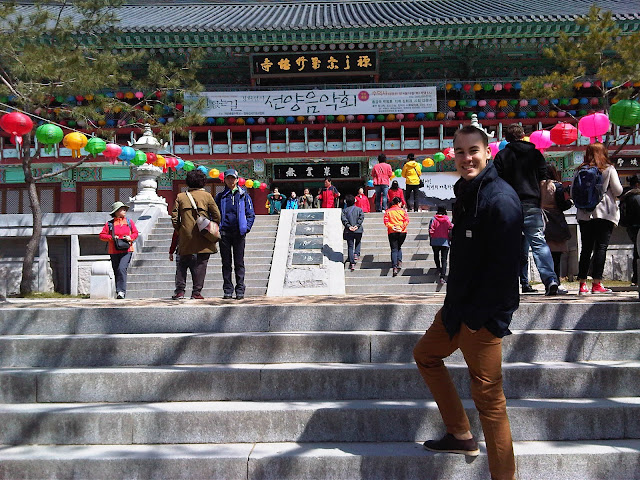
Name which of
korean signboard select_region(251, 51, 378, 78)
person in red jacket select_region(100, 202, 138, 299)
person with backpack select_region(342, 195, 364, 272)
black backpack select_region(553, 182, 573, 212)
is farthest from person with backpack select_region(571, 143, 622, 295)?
korean signboard select_region(251, 51, 378, 78)

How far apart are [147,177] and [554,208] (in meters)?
9.75

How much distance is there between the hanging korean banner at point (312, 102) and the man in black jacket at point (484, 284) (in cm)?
1718

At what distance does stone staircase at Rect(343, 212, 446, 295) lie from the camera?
9992 mm

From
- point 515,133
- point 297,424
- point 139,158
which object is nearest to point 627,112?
point 515,133

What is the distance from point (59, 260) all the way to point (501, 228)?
11322 mm

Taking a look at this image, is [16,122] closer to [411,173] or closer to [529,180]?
[529,180]

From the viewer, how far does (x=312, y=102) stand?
19.7 metres

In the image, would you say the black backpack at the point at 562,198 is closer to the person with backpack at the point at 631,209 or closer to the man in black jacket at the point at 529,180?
the man in black jacket at the point at 529,180

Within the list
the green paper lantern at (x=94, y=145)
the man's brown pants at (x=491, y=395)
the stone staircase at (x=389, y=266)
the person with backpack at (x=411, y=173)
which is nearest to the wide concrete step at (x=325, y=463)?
the man's brown pants at (x=491, y=395)

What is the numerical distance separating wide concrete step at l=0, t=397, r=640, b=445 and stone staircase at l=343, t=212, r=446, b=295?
6.07 m

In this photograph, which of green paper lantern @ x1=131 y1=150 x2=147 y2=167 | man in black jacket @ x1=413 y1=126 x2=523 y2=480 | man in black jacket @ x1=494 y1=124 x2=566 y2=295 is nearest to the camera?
man in black jacket @ x1=413 y1=126 x2=523 y2=480

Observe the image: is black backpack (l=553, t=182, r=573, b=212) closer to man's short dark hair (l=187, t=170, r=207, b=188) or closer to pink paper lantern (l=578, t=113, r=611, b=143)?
pink paper lantern (l=578, t=113, r=611, b=143)

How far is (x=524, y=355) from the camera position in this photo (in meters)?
4.23

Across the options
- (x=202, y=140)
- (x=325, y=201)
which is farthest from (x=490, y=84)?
(x=202, y=140)
